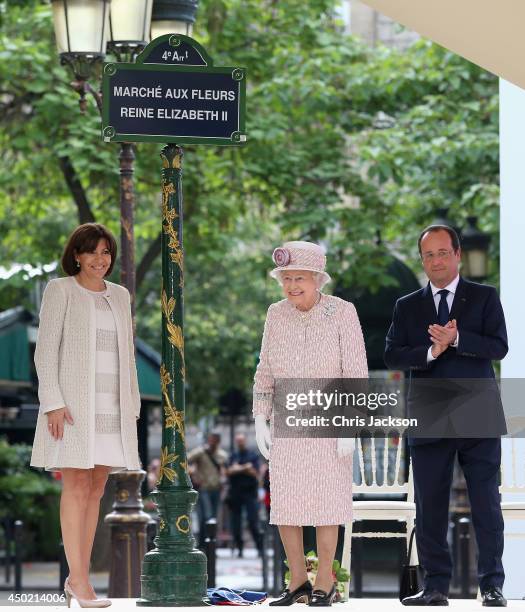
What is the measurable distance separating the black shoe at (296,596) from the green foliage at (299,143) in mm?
10462

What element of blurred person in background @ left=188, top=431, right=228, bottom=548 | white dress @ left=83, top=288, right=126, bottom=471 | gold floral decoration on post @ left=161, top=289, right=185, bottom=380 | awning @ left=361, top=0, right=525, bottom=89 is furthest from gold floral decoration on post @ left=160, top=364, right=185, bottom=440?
blurred person in background @ left=188, top=431, right=228, bottom=548

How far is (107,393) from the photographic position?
812 centimetres

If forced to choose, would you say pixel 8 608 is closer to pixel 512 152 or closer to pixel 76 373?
pixel 76 373

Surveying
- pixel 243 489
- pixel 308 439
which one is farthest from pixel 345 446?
pixel 243 489

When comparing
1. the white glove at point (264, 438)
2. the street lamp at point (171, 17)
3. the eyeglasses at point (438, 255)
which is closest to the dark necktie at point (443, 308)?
the eyeglasses at point (438, 255)

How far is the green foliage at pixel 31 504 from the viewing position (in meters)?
22.4

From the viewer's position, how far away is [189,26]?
1217 cm

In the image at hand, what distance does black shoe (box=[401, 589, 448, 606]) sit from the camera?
27.2 ft

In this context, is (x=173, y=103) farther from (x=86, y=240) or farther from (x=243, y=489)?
(x=243, y=489)

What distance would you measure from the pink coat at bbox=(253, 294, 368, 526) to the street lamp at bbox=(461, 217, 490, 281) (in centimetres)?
997

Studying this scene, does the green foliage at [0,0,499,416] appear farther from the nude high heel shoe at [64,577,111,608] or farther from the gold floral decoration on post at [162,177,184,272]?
the nude high heel shoe at [64,577,111,608]

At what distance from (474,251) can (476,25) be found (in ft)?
31.9

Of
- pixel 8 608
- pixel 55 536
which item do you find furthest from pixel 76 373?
pixel 55 536

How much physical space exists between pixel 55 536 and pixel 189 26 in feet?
40.7
